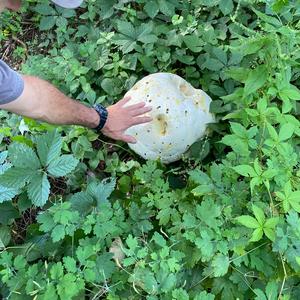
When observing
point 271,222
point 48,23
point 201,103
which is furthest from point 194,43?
point 271,222

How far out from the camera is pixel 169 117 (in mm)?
2623

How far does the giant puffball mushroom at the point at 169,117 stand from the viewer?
2631mm

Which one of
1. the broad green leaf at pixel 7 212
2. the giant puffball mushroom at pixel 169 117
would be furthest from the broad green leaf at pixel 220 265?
the broad green leaf at pixel 7 212

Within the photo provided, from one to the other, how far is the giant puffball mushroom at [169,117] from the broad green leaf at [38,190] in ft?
2.48

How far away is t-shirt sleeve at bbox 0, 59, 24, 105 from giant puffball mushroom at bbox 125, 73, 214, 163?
638 mm

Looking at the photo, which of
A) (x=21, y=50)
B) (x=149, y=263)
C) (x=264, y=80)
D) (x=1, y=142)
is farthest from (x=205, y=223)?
(x=21, y=50)

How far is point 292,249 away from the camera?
1.83 metres

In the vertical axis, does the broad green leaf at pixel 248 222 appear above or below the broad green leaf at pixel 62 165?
below

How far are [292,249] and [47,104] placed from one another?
1346 millimetres

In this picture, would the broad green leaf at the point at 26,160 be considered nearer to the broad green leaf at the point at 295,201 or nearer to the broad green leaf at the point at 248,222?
the broad green leaf at the point at 248,222

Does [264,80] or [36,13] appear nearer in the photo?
[264,80]

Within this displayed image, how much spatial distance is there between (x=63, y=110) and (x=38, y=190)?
570 millimetres

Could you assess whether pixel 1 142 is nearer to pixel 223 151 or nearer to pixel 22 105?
pixel 22 105

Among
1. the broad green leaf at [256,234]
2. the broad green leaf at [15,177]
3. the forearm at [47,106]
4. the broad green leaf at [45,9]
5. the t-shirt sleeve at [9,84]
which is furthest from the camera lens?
the broad green leaf at [45,9]
